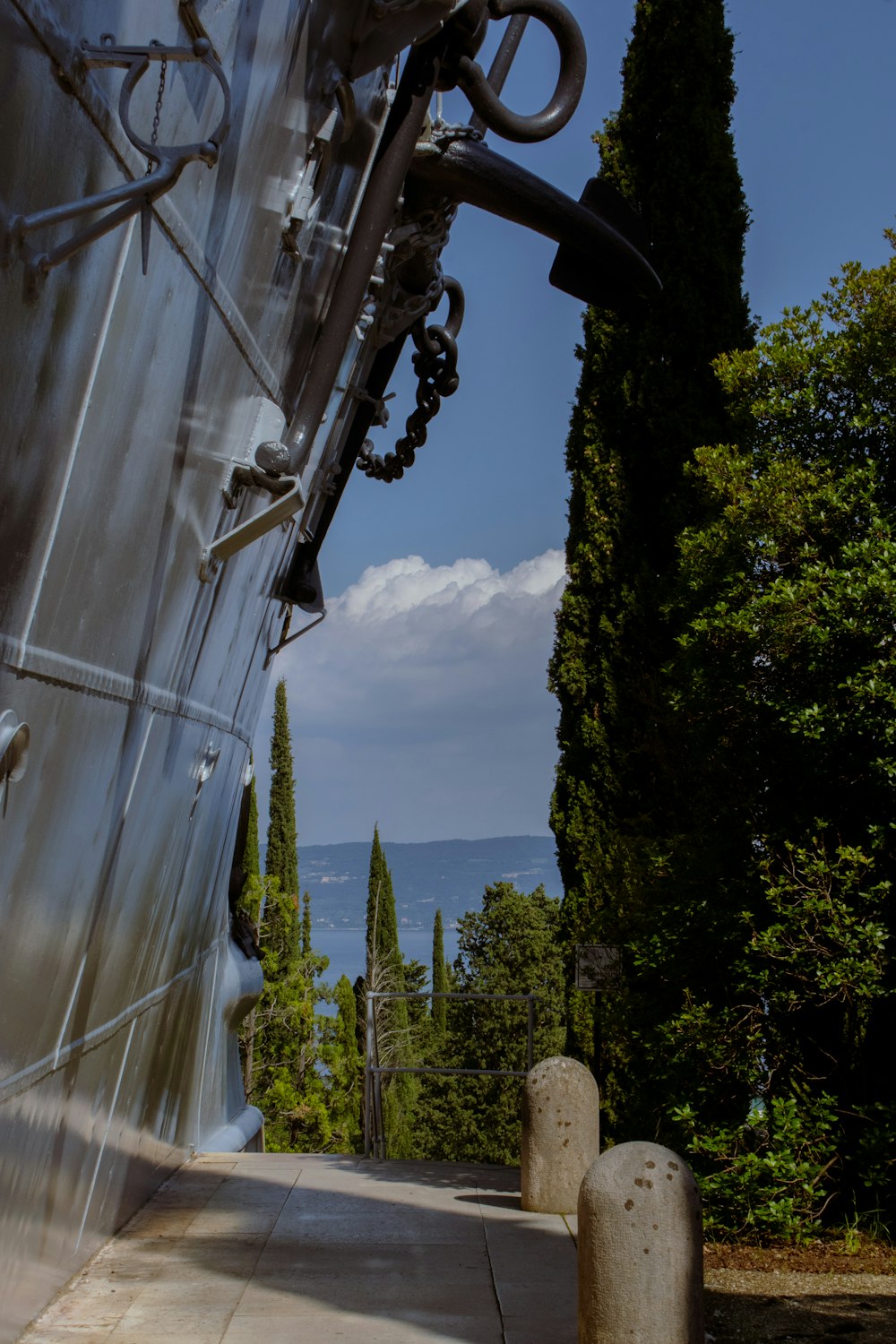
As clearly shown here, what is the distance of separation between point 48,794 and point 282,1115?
18457 mm

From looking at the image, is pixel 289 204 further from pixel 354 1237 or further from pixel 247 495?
pixel 354 1237

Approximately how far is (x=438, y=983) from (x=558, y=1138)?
3878cm

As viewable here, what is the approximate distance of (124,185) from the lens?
2609 millimetres

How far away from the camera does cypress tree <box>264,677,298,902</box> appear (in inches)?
1239

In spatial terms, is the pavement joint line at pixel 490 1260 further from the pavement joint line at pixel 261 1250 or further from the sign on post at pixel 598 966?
the sign on post at pixel 598 966

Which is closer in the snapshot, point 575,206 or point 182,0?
point 182,0

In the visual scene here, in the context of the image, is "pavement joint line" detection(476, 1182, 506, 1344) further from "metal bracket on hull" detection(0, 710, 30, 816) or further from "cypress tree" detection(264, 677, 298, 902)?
"cypress tree" detection(264, 677, 298, 902)

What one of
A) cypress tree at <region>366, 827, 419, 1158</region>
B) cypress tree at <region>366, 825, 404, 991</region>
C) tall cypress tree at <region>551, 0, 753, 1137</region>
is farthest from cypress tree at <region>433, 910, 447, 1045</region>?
tall cypress tree at <region>551, 0, 753, 1137</region>

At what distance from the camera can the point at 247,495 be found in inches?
183

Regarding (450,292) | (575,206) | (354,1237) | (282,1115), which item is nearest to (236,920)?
(354,1237)

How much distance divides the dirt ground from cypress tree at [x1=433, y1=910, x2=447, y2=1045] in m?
35.4

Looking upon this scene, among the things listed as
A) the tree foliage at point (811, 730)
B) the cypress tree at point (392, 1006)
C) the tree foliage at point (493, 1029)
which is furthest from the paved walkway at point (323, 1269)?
the tree foliage at point (493, 1029)

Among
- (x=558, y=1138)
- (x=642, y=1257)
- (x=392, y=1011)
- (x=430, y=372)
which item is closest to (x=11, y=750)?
(x=642, y=1257)

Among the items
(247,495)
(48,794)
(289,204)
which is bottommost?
(48,794)
